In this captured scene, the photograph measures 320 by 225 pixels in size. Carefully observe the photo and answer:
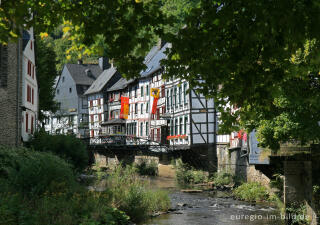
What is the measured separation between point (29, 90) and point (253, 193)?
16349 millimetres

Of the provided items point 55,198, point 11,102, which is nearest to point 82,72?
point 11,102

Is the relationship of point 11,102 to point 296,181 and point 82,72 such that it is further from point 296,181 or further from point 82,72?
point 82,72

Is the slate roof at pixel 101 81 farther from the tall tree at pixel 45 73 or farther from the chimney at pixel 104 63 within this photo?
the tall tree at pixel 45 73

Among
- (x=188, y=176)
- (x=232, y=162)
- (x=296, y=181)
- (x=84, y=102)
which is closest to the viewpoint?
(x=296, y=181)

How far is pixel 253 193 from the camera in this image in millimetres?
25125

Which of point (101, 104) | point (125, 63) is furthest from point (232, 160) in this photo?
point (101, 104)

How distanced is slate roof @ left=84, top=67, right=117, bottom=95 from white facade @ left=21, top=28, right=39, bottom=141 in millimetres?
31889

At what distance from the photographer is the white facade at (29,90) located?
3021cm

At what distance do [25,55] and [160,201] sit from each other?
48.4ft

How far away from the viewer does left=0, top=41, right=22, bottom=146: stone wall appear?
21.3m

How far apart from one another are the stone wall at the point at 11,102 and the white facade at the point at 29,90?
7.29 meters

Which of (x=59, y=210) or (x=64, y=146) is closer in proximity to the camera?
(x=59, y=210)

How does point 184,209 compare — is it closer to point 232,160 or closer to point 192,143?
point 232,160

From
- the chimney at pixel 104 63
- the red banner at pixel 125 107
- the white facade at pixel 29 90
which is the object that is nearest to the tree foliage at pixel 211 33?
the white facade at pixel 29 90
